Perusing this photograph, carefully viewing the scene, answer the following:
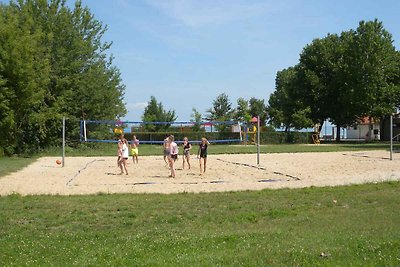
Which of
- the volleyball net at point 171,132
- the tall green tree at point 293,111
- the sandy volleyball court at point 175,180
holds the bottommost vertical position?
the sandy volleyball court at point 175,180

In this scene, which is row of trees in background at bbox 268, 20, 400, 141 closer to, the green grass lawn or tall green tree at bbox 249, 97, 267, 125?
tall green tree at bbox 249, 97, 267, 125

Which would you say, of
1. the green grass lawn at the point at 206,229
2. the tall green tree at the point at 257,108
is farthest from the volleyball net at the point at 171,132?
the tall green tree at the point at 257,108

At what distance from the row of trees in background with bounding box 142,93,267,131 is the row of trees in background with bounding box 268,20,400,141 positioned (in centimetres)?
725

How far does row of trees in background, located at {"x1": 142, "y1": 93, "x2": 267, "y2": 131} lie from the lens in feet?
203

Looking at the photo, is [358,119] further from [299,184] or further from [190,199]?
[190,199]

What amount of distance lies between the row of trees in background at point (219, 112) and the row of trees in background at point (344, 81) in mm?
7248

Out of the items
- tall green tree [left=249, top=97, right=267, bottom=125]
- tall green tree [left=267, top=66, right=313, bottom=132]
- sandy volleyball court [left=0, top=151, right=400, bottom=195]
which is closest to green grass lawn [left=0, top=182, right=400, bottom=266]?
sandy volleyball court [left=0, top=151, right=400, bottom=195]

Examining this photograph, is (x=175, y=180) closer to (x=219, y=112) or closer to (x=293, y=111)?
(x=293, y=111)

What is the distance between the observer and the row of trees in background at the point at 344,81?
4819 centimetres

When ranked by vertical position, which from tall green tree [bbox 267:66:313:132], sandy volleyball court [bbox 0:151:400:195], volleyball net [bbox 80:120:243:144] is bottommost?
sandy volleyball court [bbox 0:151:400:195]

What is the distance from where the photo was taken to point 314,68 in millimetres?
57125

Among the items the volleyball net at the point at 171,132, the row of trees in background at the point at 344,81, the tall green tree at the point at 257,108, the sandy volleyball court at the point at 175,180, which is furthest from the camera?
the tall green tree at the point at 257,108

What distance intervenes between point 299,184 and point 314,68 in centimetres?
4546

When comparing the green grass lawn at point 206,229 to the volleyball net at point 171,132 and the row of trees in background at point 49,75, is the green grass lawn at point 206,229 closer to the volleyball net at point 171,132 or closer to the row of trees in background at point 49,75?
the row of trees in background at point 49,75
